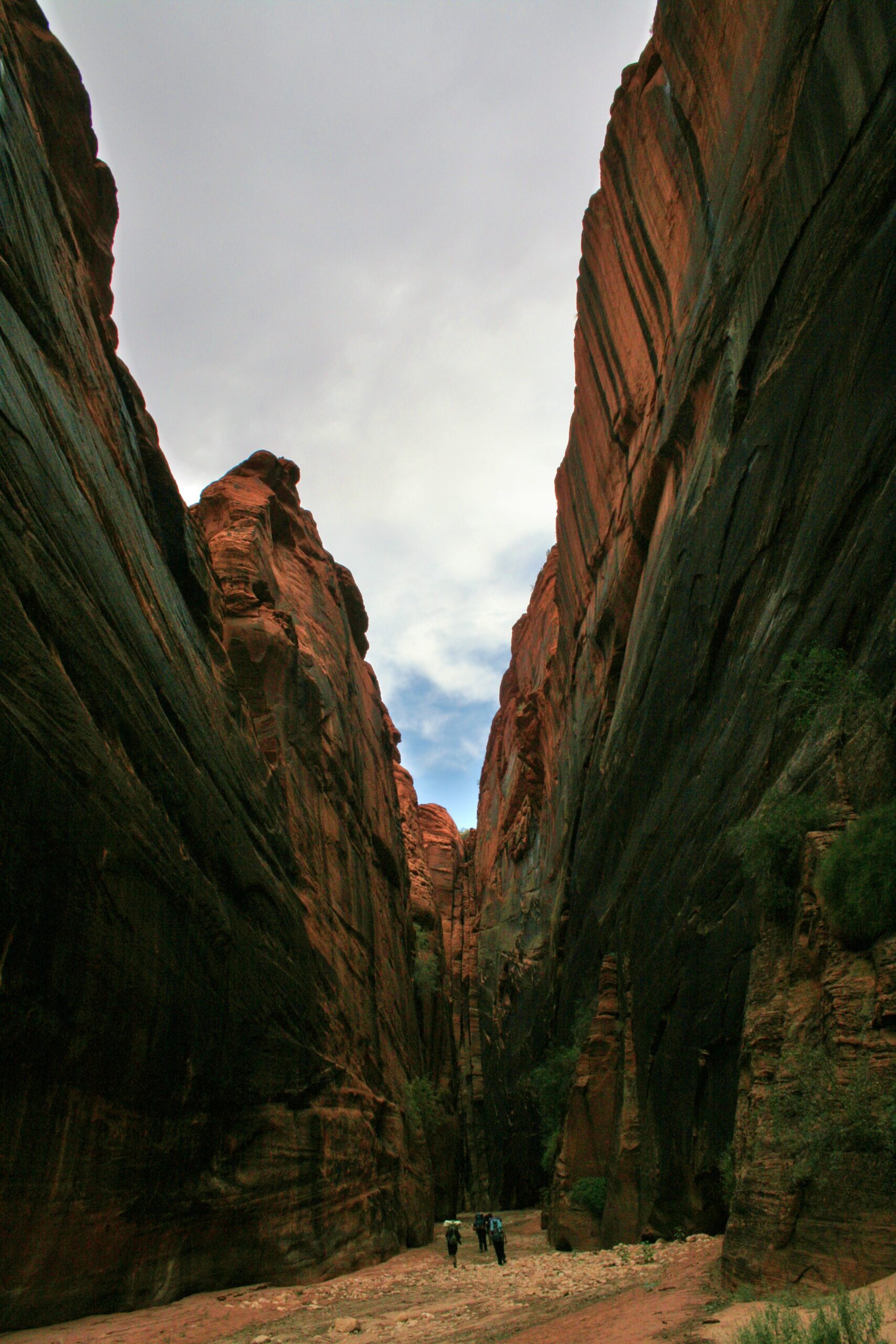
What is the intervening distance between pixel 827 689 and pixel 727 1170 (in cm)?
732

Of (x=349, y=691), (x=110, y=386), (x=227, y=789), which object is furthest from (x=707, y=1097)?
(x=349, y=691)

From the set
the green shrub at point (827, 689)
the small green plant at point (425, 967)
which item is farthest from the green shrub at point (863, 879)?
the small green plant at point (425, 967)

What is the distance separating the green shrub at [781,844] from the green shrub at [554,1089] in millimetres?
15699

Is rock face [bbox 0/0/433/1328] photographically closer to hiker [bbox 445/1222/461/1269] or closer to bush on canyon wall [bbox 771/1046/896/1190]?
hiker [bbox 445/1222/461/1269]

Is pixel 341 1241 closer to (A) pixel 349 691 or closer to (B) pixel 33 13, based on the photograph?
(A) pixel 349 691

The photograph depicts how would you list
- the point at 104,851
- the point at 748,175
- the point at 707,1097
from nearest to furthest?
the point at 104,851 < the point at 707,1097 < the point at 748,175

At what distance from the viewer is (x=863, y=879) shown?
7.98 meters

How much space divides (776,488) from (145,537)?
11987mm

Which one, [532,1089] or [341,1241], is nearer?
[341,1241]

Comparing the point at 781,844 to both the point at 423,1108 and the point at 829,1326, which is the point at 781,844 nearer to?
the point at 829,1326

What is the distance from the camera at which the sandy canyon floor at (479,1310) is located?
24.7 ft

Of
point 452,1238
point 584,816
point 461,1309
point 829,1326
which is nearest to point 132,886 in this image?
point 461,1309

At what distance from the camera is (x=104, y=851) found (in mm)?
9695

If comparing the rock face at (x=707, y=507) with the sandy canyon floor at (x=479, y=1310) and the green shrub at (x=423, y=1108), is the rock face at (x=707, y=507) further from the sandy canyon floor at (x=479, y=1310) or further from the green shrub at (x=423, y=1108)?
the green shrub at (x=423, y=1108)
